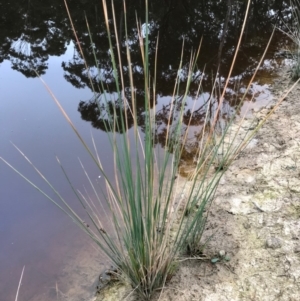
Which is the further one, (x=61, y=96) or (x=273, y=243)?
(x=61, y=96)

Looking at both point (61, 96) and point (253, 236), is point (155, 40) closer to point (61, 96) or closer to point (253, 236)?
point (61, 96)

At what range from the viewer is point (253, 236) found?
72.6 inches

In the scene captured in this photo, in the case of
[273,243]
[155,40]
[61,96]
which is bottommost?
[273,243]

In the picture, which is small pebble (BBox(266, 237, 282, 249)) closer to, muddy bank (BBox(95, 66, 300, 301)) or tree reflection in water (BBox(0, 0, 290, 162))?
muddy bank (BBox(95, 66, 300, 301))

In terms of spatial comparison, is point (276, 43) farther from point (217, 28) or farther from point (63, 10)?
point (63, 10)

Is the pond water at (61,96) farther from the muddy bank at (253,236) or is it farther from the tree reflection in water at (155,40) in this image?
the muddy bank at (253,236)

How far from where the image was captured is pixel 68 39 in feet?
16.2

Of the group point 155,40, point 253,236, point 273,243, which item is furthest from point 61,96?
point 273,243

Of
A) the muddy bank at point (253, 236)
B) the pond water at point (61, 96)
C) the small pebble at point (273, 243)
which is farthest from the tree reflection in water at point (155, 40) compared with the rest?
the small pebble at point (273, 243)

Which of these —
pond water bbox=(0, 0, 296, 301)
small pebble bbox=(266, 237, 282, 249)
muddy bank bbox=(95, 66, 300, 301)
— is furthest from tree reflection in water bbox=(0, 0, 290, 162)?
small pebble bbox=(266, 237, 282, 249)

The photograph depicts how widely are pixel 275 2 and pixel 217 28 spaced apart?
2.12 meters

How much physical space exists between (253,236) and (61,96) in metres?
2.45

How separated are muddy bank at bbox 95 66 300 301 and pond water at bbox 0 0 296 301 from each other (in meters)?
0.41

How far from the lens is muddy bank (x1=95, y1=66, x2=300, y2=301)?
1577 millimetres
